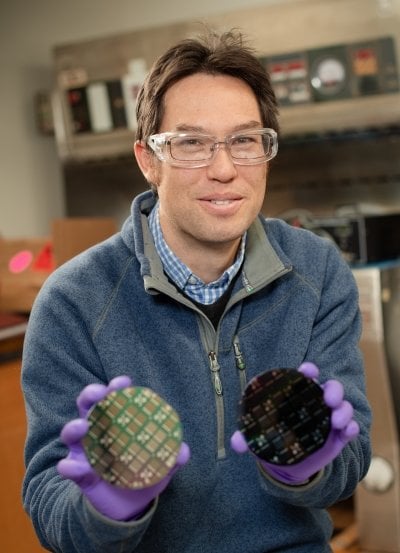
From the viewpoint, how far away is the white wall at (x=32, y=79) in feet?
12.8

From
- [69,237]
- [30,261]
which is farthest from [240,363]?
A: [30,261]

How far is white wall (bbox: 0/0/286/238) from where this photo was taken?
389cm

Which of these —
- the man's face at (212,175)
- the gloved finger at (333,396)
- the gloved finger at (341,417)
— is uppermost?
the man's face at (212,175)

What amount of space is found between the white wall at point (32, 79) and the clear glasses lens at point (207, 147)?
8.00 ft

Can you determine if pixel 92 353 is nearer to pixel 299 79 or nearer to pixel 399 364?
pixel 399 364

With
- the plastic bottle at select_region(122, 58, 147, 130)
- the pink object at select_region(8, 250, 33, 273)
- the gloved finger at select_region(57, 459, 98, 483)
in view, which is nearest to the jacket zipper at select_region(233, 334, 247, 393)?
the gloved finger at select_region(57, 459, 98, 483)

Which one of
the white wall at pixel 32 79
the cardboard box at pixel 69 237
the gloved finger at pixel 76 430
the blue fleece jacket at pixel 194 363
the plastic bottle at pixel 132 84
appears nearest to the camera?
the gloved finger at pixel 76 430

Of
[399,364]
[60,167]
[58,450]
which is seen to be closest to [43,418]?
[58,450]

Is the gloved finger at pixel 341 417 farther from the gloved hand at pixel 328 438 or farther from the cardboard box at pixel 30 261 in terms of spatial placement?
the cardboard box at pixel 30 261

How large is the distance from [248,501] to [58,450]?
0.37 meters

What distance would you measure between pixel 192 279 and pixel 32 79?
2.77m

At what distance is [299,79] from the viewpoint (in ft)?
10.9

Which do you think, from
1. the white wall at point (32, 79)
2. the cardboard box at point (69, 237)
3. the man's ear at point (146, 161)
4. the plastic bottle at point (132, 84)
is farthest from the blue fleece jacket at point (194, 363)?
the white wall at point (32, 79)

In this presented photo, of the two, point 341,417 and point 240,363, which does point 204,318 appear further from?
point 341,417
